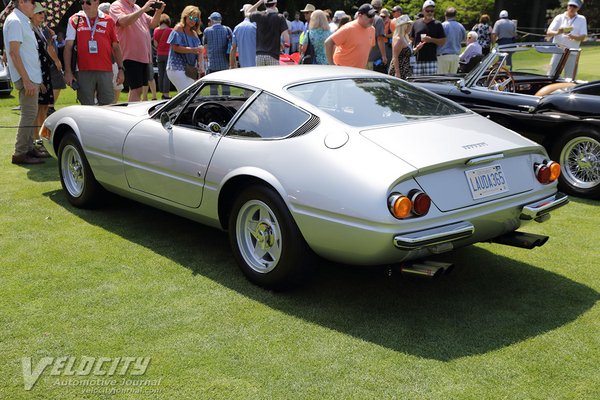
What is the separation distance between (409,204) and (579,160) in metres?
3.86

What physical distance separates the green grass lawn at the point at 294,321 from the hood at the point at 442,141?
91 cm

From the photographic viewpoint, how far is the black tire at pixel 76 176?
18.9 feet

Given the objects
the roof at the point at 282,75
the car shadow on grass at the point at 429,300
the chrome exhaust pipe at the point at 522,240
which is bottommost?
the car shadow on grass at the point at 429,300

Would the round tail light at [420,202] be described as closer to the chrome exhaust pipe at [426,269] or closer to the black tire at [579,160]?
the chrome exhaust pipe at [426,269]

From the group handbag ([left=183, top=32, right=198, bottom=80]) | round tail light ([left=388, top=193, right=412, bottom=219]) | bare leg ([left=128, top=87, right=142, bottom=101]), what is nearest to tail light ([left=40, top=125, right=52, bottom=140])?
bare leg ([left=128, top=87, right=142, bottom=101])

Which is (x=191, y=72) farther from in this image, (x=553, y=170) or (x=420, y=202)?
(x=420, y=202)

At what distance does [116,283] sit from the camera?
4328 mm

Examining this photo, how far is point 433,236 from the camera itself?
357 cm

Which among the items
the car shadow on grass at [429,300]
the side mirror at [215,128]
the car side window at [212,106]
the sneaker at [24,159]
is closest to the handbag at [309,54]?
the sneaker at [24,159]

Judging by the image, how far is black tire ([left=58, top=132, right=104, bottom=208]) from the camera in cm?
575

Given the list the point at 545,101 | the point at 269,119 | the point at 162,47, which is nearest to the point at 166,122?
the point at 269,119

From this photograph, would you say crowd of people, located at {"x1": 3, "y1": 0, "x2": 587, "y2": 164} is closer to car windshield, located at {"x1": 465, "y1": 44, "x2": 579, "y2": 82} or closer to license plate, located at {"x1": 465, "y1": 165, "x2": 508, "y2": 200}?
car windshield, located at {"x1": 465, "y1": 44, "x2": 579, "y2": 82}

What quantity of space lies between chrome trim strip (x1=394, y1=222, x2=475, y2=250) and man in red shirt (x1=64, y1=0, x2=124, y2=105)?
573 cm

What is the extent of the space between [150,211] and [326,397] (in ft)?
11.2
